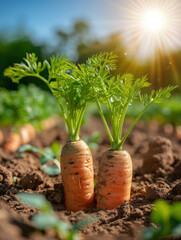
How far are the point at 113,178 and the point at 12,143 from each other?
3.04 meters

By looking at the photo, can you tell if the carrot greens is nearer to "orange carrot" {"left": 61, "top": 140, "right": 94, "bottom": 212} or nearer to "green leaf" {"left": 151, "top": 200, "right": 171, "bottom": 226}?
"orange carrot" {"left": 61, "top": 140, "right": 94, "bottom": 212}

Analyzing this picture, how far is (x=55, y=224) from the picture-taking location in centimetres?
105

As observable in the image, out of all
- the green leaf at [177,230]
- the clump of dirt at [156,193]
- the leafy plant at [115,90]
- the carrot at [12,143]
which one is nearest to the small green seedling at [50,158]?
the leafy plant at [115,90]

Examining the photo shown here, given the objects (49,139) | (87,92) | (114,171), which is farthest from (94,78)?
(49,139)

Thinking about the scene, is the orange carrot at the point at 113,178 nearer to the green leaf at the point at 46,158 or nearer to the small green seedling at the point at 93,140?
the green leaf at the point at 46,158

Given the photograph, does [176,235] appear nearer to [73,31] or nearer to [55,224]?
[55,224]

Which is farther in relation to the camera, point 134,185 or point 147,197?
point 134,185

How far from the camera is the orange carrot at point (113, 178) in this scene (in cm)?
192

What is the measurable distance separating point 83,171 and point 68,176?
13 cm

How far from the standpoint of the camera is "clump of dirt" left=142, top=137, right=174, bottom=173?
8.43 ft

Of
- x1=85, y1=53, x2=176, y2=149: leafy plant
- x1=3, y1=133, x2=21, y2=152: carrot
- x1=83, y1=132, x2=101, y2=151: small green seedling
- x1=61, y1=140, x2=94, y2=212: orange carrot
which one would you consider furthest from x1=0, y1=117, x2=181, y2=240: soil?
x1=3, y1=133, x2=21, y2=152: carrot

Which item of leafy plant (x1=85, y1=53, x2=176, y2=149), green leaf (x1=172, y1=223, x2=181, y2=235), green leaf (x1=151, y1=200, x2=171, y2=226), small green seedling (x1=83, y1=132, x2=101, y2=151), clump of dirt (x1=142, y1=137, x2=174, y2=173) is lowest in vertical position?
green leaf (x1=172, y1=223, x2=181, y2=235)

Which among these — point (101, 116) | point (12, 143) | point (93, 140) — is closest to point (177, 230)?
point (101, 116)

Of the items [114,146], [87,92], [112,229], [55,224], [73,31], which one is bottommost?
[112,229]
